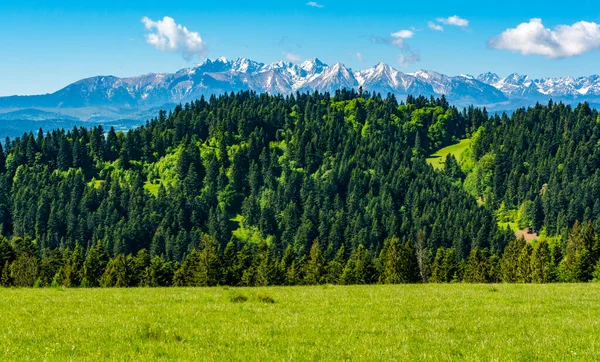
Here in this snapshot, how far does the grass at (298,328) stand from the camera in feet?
48.2

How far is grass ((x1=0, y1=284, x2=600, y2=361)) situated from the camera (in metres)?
14.7

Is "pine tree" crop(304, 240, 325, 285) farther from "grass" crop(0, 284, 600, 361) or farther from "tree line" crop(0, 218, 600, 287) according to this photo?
"grass" crop(0, 284, 600, 361)

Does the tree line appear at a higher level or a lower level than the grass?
lower

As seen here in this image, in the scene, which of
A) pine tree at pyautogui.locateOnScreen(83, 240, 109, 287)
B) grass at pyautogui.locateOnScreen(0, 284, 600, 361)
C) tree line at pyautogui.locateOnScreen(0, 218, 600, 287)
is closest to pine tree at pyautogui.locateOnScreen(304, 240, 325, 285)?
tree line at pyautogui.locateOnScreen(0, 218, 600, 287)

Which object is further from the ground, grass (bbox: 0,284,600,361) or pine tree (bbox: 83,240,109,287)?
grass (bbox: 0,284,600,361)

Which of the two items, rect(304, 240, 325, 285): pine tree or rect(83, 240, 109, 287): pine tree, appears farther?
rect(304, 240, 325, 285): pine tree

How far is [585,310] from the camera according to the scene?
2275cm

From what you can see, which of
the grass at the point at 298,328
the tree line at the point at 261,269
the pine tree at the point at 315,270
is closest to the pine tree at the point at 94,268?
the tree line at the point at 261,269

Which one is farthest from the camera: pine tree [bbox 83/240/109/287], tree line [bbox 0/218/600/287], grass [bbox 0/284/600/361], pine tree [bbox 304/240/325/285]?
pine tree [bbox 304/240/325/285]

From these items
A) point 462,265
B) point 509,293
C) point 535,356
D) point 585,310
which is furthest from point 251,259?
point 535,356

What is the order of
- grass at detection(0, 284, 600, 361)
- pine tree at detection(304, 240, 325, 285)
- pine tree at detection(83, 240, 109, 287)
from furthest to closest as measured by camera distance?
pine tree at detection(304, 240, 325, 285), pine tree at detection(83, 240, 109, 287), grass at detection(0, 284, 600, 361)

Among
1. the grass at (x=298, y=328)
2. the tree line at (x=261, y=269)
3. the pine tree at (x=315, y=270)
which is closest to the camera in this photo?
the grass at (x=298, y=328)

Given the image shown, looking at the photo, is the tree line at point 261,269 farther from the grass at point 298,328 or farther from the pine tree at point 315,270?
the grass at point 298,328

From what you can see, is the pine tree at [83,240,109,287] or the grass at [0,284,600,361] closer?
the grass at [0,284,600,361]
